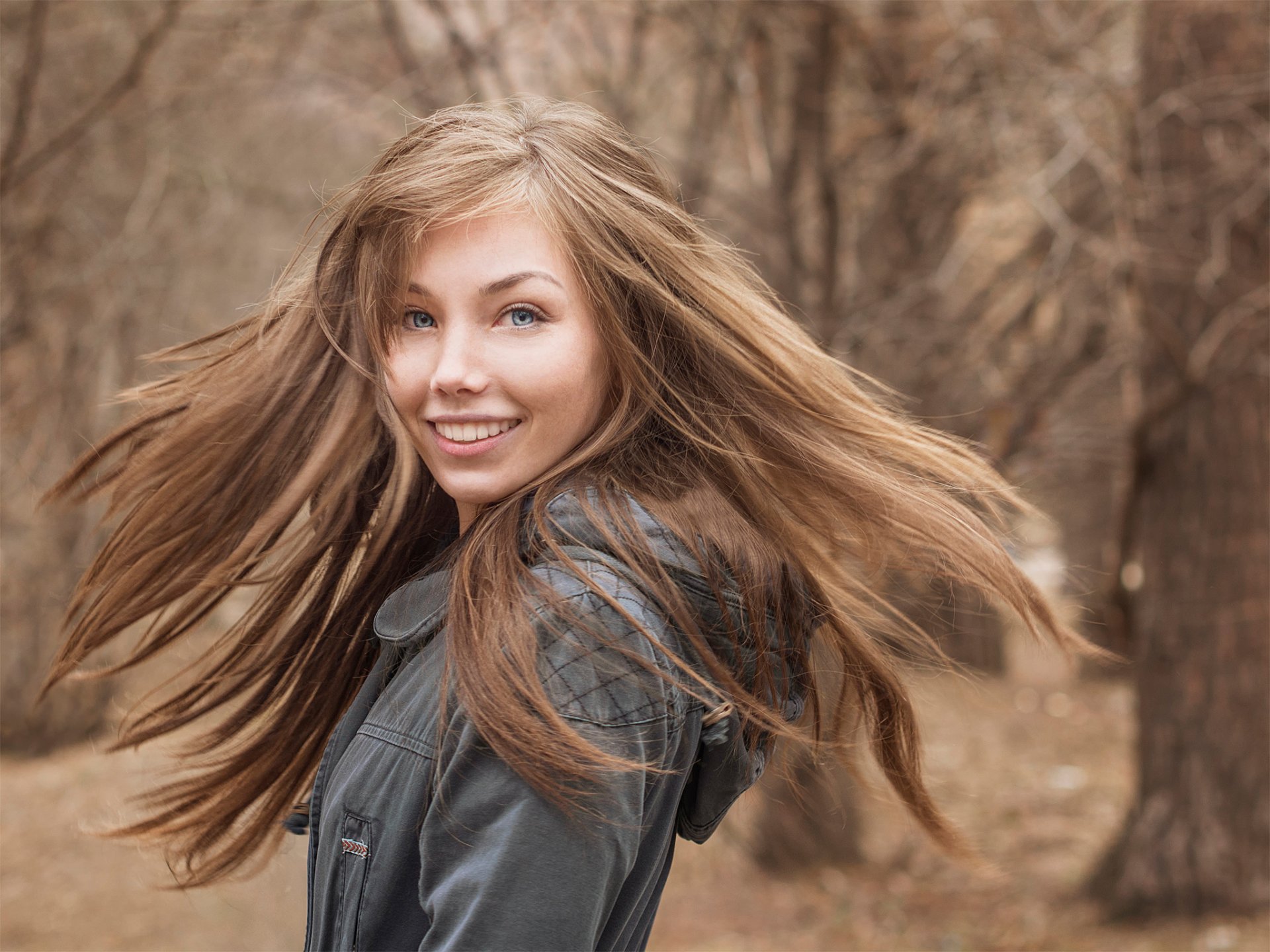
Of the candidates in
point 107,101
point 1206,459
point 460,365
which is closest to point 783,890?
point 1206,459

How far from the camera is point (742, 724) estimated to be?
5.29ft

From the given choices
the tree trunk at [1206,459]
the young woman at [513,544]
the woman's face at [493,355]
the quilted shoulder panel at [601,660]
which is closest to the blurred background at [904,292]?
the tree trunk at [1206,459]

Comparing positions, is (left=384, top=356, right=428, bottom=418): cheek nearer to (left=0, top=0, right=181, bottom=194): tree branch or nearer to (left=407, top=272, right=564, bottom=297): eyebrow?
(left=407, top=272, right=564, bottom=297): eyebrow

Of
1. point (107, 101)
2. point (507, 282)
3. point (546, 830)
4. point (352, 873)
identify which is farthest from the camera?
point (107, 101)

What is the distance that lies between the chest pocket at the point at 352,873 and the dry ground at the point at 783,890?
350cm

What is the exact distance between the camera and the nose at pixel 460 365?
1592 mm

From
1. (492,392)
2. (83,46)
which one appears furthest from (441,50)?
(492,392)

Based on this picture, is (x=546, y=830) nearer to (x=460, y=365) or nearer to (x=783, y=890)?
(x=460, y=365)

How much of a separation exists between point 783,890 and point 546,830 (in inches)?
201

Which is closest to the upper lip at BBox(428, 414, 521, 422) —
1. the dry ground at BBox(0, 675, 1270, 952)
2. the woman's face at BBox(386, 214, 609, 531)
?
the woman's face at BBox(386, 214, 609, 531)

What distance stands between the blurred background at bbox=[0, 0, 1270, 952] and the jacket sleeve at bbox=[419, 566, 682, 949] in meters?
2.36

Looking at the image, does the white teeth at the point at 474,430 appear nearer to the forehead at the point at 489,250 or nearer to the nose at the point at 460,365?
the nose at the point at 460,365

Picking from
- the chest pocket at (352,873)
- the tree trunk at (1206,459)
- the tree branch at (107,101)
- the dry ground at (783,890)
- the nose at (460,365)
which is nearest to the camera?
the chest pocket at (352,873)

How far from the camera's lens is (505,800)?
1.36 meters
